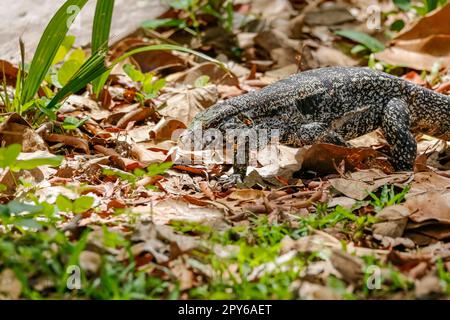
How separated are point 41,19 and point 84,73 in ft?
8.60

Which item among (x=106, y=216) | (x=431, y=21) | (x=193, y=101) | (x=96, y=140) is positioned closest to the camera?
(x=106, y=216)

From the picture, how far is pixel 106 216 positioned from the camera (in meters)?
4.67

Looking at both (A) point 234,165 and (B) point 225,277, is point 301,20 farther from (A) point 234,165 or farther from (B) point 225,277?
(B) point 225,277

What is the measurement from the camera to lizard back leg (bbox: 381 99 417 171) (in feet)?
19.7

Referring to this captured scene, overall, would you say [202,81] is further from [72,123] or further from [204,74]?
[72,123]

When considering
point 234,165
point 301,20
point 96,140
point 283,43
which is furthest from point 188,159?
point 301,20

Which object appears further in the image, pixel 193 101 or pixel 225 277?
pixel 193 101

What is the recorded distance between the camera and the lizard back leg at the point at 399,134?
5996 millimetres

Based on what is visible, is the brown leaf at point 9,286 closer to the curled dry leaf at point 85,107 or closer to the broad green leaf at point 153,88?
the curled dry leaf at point 85,107

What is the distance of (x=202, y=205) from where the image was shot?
504 cm

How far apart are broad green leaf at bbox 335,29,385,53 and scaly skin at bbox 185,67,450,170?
2.18m

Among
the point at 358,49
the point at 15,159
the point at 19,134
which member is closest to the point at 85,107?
the point at 19,134

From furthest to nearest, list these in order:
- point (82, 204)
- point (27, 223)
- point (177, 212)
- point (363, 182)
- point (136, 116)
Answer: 1. point (136, 116)
2. point (363, 182)
3. point (177, 212)
4. point (82, 204)
5. point (27, 223)

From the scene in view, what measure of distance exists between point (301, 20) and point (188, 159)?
4227mm
